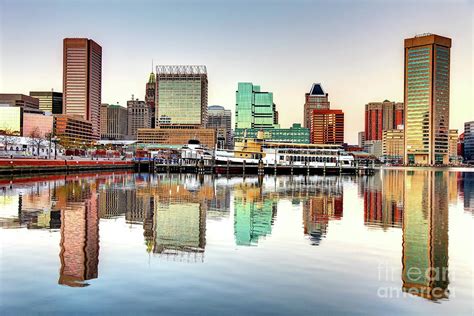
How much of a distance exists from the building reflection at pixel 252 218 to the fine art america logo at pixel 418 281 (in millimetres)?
7832

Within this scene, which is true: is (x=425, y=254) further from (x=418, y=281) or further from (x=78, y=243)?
(x=78, y=243)

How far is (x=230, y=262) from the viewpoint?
70.4ft

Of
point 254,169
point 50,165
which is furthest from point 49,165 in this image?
point 254,169

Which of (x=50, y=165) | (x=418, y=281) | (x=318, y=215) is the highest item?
(x=50, y=165)

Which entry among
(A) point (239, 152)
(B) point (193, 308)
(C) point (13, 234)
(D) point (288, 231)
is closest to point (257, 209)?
(D) point (288, 231)

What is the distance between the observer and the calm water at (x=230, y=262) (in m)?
15.9

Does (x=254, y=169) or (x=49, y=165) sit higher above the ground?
(x=49, y=165)

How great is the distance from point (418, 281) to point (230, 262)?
7318 mm

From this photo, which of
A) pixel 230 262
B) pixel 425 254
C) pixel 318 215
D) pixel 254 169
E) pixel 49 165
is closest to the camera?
pixel 230 262

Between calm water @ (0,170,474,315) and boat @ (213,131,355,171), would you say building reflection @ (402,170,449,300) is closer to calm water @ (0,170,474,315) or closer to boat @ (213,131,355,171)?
calm water @ (0,170,474,315)

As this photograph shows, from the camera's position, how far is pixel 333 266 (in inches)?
828

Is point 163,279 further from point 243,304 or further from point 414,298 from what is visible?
point 414,298

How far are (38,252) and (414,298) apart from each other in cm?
1530

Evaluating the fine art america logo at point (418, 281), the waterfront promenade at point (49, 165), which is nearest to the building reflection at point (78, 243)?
the fine art america logo at point (418, 281)
